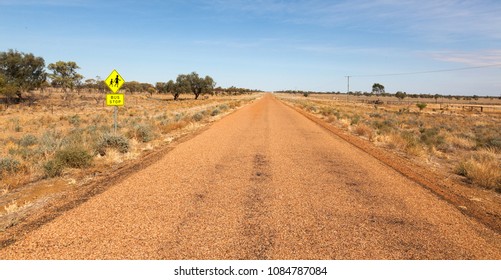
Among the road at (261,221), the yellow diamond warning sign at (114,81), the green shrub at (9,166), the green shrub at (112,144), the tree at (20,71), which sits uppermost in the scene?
the tree at (20,71)

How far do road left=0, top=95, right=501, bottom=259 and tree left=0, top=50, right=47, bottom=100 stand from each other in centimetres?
5198

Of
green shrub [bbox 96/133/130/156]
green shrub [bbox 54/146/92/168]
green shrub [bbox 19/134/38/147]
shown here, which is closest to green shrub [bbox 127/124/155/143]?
green shrub [bbox 96/133/130/156]

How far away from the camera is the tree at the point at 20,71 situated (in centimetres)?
4966

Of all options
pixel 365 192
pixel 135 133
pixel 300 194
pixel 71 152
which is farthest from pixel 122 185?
pixel 135 133

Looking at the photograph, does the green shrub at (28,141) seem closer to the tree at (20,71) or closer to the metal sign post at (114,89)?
the metal sign post at (114,89)

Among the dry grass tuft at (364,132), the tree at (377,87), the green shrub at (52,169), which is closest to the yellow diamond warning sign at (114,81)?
the green shrub at (52,169)

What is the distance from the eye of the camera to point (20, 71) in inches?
2034

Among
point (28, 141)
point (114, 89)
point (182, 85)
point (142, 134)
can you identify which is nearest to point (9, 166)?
point (114, 89)

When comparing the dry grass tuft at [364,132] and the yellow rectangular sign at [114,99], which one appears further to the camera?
the dry grass tuft at [364,132]

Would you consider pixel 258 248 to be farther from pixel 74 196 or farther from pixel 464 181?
pixel 464 181

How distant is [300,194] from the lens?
22.8 ft

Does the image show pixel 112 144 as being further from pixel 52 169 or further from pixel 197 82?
pixel 197 82

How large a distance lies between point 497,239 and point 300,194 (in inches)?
134

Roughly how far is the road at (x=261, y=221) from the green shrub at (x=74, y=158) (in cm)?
198
